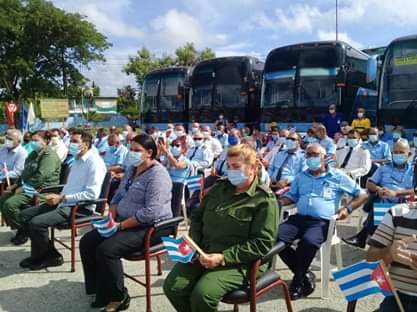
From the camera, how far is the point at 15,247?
5.62 m

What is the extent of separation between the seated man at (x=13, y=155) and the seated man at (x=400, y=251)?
5813 mm

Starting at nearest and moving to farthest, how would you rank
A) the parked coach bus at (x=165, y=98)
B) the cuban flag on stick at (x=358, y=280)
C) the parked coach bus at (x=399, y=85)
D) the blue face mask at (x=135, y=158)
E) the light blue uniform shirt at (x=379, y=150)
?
the cuban flag on stick at (x=358, y=280) → the blue face mask at (x=135, y=158) → the light blue uniform shirt at (x=379, y=150) → the parked coach bus at (x=399, y=85) → the parked coach bus at (x=165, y=98)

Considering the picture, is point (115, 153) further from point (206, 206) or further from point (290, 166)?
point (206, 206)

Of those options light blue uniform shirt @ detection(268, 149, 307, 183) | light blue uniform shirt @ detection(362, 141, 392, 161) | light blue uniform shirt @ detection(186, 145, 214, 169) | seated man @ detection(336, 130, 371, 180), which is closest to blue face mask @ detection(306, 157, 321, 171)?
light blue uniform shirt @ detection(268, 149, 307, 183)

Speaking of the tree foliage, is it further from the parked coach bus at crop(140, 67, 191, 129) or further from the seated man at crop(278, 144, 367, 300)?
the seated man at crop(278, 144, 367, 300)

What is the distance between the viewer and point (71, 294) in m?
4.12

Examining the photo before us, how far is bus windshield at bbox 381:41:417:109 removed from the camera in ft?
32.6

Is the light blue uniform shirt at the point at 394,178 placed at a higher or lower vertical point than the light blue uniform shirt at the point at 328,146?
lower

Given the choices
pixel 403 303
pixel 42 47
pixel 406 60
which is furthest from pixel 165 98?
pixel 42 47

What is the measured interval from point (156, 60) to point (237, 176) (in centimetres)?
3908

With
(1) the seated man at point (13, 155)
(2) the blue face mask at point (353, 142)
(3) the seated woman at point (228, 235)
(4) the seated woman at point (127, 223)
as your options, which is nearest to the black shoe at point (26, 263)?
(4) the seated woman at point (127, 223)

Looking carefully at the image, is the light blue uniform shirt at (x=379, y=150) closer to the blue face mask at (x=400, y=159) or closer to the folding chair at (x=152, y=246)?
the blue face mask at (x=400, y=159)

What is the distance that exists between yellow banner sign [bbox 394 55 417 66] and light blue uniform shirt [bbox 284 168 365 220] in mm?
6968

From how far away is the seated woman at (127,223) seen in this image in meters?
3.64
